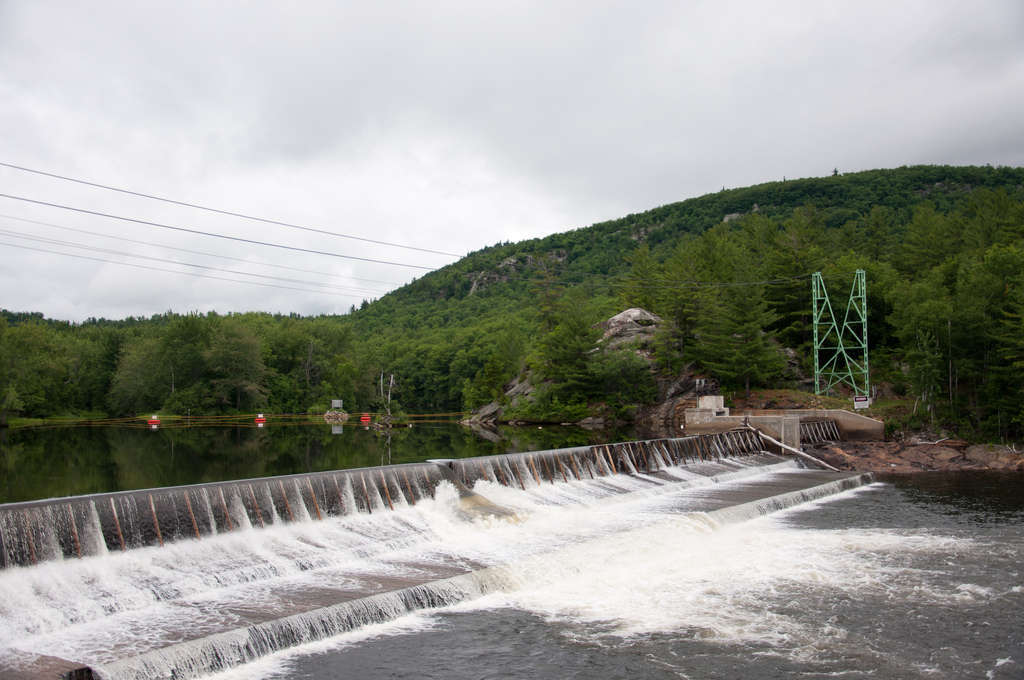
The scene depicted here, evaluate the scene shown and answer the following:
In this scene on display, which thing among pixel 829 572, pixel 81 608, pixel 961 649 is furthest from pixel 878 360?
pixel 81 608

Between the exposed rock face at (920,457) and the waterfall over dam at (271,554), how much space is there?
1465 centimetres

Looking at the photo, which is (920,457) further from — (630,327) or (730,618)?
(630,327)

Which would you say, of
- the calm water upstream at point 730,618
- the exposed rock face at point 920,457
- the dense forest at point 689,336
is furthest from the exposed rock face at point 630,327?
the calm water upstream at point 730,618

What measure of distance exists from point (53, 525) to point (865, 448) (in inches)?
1536

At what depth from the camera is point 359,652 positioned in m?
10.3

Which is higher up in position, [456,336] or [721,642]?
[456,336]

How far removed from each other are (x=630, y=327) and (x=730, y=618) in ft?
192

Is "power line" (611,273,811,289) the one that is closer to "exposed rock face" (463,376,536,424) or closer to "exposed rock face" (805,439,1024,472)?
"exposed rock face" (463,376,536,424)

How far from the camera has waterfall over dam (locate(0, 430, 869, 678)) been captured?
1002 cm

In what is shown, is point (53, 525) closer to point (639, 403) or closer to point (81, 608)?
point (81, 608)

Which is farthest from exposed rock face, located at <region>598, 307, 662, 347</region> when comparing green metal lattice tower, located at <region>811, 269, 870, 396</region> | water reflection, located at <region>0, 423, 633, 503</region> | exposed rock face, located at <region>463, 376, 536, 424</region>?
water reflection, located at <region>0, 423, 633, 503</region>

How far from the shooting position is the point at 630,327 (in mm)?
69625

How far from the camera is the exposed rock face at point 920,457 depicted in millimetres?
34094

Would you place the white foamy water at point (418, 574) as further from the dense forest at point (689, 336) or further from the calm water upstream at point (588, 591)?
the dense forest at point (689, 336)
